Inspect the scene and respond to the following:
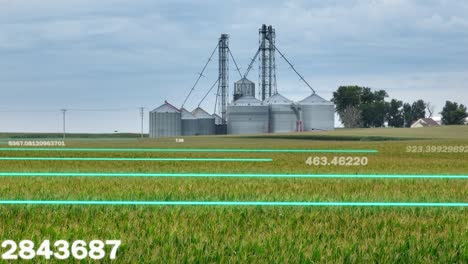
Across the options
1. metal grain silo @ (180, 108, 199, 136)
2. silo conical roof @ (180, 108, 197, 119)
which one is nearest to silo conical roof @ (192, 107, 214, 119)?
silo conical roof @ (180, 108, 197, 119)

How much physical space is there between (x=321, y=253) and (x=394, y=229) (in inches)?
86.1

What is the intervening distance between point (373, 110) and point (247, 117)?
29309 mm

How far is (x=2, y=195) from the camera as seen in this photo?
13.9 metres

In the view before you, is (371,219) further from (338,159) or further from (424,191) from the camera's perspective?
(338,159)

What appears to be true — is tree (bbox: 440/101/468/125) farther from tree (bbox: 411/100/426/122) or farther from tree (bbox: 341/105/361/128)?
tree (bbox: 341/105/361/128)

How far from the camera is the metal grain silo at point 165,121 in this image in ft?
406

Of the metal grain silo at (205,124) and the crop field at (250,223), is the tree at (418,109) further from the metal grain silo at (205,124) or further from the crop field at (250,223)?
the crop field at (250,223)

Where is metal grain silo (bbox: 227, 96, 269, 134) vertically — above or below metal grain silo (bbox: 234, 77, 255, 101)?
below

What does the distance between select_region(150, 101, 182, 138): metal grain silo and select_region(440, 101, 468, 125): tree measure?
171 ft

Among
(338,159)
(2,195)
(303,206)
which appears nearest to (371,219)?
(303,206)

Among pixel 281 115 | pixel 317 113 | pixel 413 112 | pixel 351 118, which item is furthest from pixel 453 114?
pixel 281 115

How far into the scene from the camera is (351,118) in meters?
132

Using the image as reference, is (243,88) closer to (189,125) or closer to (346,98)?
(189,125)

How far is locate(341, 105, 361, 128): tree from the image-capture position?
132 m
